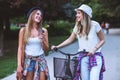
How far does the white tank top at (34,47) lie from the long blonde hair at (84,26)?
2.39 ft

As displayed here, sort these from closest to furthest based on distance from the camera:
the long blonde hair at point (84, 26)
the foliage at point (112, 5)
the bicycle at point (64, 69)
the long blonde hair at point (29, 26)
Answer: the long blonde hair at point (29, 26) → the bicycle at point (64, 69) → the long blonde hair at point (84, 26) → the foliage at point (112, 5)

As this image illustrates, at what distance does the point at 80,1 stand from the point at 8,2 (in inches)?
1601

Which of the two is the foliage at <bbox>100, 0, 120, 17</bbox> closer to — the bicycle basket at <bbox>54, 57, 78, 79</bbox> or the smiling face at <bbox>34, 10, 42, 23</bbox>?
the bicycle basket at <bbox>54, 57, 78, 79</bbox>

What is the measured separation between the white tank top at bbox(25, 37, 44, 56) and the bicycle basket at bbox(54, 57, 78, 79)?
36cm

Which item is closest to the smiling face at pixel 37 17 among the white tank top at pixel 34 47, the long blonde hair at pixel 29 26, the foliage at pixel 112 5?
the long blonde hair at pixel 29 26

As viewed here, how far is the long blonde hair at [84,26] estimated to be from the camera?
644 cm

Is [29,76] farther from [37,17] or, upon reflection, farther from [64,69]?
[37,17]

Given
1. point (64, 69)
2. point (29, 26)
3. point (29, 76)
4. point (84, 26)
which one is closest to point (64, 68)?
point (64, 69)

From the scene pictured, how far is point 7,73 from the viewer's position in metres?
13.6

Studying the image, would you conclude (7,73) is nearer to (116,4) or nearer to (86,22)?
(86,22)

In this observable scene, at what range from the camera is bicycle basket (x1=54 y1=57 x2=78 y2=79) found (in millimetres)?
6270

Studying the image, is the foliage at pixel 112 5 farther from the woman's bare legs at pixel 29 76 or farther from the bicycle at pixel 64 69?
the woman's bare legs at pixel 29 76

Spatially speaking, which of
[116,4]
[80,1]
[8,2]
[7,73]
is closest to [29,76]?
[7,73]

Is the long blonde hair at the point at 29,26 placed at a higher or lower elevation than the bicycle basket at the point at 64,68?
higher
